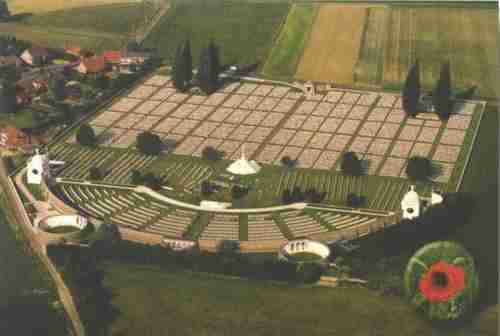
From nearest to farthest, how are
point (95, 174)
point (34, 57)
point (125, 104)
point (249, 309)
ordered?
1. point (249, 309)
2. point (95, 174)
3. point (125, 104)
4. point (34, 57)

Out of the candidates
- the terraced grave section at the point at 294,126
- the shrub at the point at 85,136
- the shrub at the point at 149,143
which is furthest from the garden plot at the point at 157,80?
the shrub at the point at 149,143

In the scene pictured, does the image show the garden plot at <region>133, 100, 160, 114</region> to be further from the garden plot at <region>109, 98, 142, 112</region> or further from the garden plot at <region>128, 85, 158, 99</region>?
the garden plot at <region>128, 85, 158, 99</region>

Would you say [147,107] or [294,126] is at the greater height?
[147,107]

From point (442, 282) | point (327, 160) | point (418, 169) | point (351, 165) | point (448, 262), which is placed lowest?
point (442, 282)

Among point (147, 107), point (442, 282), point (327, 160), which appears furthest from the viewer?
point (147, 107)

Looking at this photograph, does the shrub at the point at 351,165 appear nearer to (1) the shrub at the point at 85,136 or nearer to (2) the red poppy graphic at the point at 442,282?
(1) the shrub at the point at 85,136

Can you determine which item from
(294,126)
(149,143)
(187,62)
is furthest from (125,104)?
(294,126)

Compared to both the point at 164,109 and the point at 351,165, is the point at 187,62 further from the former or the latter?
the point at 351,165
